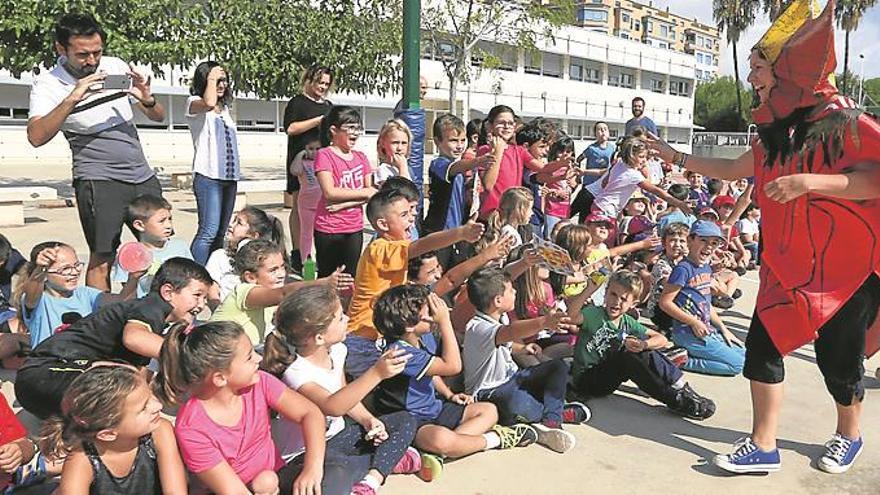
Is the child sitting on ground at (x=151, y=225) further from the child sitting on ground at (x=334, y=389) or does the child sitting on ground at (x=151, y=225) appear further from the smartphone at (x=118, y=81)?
the child sitting on ground at (x=334, y=389)

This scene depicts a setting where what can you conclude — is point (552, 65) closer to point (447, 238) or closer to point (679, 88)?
point (679, 88)

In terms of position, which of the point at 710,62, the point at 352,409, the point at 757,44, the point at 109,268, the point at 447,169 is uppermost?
the point at 710,62

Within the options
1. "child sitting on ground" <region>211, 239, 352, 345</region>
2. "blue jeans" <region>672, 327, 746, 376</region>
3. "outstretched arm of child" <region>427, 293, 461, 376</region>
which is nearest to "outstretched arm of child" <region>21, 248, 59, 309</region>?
"child sitting on ground" <region>211, 239, 352, 345</region>

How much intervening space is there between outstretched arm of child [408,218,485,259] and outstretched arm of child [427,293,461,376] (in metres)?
0.40

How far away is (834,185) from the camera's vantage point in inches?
114

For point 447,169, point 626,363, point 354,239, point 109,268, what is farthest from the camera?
point 447,169

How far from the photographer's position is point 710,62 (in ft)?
294

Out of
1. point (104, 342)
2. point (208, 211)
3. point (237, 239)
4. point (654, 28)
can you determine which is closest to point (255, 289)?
point (104, 342)

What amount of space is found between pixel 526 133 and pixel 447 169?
Result: 134 centimetres

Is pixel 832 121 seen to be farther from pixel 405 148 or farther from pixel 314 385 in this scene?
pixel 405 148

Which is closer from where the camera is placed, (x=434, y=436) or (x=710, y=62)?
(x=434, y=436)

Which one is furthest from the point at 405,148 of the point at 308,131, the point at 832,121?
the point at 832,121

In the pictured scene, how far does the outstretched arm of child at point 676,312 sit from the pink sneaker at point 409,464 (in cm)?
229

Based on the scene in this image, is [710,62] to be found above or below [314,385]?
above
